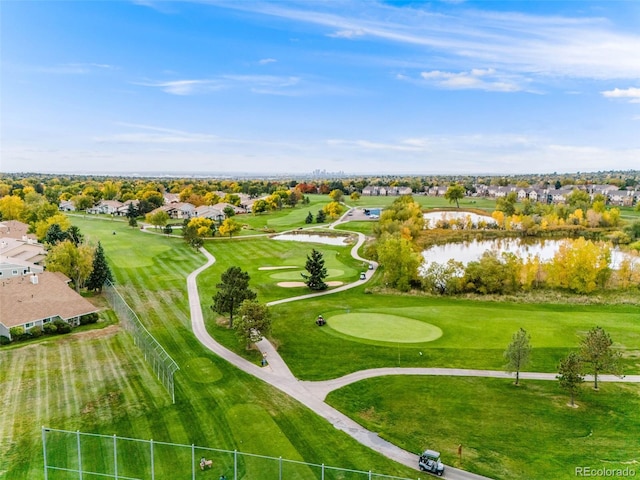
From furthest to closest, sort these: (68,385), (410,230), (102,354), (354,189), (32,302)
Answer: (354,189) → (410,230) → (32,302) → (102,354) → (68,385)

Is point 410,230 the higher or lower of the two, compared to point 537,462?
higher

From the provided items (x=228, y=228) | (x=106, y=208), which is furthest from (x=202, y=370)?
(x=106, y=208)

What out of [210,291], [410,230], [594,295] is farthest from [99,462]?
→ [410,230]

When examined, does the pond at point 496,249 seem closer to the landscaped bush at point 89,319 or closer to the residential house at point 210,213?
the landscaped bush at point 89,319

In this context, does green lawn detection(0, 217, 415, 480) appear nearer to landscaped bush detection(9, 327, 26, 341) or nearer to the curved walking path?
the curved walking path

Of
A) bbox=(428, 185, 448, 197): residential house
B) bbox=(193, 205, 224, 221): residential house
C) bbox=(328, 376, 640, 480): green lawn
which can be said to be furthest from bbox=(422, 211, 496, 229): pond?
bbox=(328, 376, 640, 480): green lawn

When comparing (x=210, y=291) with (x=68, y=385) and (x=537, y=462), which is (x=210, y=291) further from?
(x=537, y=462)
